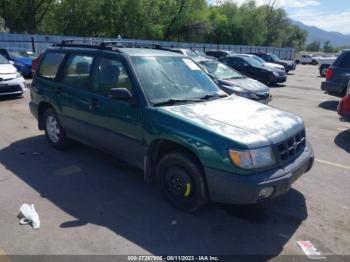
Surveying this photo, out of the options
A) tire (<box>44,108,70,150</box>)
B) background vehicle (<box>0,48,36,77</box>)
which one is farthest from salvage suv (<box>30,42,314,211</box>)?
background vehicle (<box>0,48,36,77</box>)

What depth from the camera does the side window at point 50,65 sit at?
5.46m

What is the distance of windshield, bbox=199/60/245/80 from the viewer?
10.0 meters

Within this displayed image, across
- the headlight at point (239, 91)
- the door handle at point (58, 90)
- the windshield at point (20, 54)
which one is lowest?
the headlight at point (239, 91)

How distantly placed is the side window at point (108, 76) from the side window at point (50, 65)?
3.69 feet

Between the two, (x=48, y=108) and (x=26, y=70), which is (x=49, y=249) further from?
(x=26, y=70)

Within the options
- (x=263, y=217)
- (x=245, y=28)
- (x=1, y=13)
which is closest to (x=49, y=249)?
(x=263, y=217)

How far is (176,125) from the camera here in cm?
360

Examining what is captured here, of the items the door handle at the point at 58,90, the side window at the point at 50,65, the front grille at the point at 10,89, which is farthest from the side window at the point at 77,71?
the front grille at the point at 10,89

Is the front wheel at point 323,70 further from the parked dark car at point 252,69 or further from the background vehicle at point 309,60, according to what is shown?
the background vehicle at point 309,60

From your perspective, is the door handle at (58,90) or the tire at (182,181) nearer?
the tire at (182,181)

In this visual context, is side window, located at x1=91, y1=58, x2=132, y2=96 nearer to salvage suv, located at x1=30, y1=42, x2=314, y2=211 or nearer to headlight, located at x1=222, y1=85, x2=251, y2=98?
Answer: salvage suv, located at x1=30, y1=42, x2=314, y2=211

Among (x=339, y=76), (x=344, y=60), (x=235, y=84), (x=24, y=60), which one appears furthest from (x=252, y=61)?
(x=24, y=60)

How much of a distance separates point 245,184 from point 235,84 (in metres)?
6.64

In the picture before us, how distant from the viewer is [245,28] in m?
52.6
